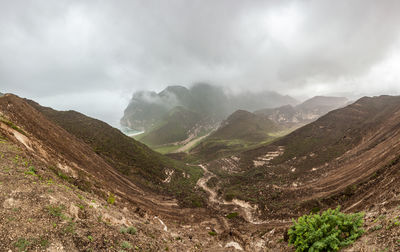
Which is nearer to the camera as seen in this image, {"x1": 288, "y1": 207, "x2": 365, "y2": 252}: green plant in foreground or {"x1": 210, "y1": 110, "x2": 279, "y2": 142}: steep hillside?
{"x1": 288, "y1": 207, "x2": 365, "y2": 252}: green plant in foreground

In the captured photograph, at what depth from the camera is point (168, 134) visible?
193375 mm

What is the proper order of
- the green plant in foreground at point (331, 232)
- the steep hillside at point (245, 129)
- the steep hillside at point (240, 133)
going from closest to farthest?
the green plant in foreground at point (331, 232) < the steep hillside at point (240, 133) < the steep hillside at point (245, 129)

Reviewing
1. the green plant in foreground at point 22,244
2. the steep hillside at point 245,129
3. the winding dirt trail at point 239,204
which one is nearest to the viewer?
the green plant in foreground at point 22,244

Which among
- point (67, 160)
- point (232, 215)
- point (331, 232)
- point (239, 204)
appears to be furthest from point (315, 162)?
point (67, 160)

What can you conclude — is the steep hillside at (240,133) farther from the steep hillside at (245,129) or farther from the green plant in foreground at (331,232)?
the green plant in foreground at (331,232)

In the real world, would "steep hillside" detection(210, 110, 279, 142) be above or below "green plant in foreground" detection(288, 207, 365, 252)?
above

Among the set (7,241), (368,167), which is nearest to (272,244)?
(7,241)

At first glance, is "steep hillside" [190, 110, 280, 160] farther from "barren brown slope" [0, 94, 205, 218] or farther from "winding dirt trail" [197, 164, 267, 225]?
"barren brown slope" [0, 94, 205, 218]

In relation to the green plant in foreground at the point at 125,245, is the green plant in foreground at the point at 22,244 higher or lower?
higher

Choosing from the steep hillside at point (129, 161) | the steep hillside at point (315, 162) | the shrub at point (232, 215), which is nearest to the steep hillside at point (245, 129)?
the steep hillside at point (315, 162)

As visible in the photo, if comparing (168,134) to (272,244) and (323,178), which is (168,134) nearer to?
(323,178)

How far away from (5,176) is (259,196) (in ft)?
125

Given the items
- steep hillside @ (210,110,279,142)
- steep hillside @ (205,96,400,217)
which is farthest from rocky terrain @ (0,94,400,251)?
steep hillside @ (210,110,279,142)

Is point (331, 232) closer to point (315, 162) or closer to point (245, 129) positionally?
point (315, 162)
